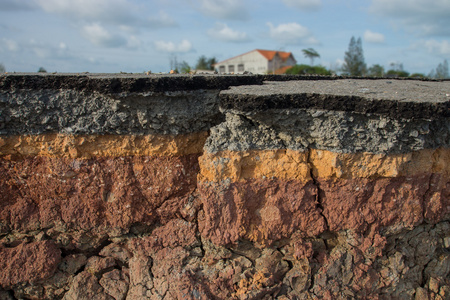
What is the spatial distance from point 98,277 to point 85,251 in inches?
9.7

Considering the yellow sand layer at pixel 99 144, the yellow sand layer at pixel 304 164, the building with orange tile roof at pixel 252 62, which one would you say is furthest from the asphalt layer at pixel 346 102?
the building with orange tile roof at pixel 252 62

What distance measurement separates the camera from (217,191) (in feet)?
7.74

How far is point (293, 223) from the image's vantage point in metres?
2.45

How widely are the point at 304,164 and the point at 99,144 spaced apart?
161 cm

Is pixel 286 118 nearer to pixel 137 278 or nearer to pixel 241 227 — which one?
pixel 241 227

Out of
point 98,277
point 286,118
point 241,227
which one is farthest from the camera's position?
point 98,277

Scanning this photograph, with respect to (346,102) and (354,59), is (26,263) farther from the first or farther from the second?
(354,59)

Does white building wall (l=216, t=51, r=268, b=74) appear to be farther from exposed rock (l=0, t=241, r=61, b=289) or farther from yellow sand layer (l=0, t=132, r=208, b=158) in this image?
exposed rock (l=0, t=241, r=61, b=289)

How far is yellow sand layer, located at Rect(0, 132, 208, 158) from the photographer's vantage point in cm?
254

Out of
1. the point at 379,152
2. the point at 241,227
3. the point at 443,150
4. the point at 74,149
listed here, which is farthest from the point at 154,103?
the point at 443,150

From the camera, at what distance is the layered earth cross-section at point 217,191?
228cm

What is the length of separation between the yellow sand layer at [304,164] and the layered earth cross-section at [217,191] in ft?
0.03

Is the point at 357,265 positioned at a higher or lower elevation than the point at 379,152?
A: lower

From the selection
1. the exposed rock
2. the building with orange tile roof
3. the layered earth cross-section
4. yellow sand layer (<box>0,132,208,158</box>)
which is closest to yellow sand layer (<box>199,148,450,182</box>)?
the layered earth cross-section
